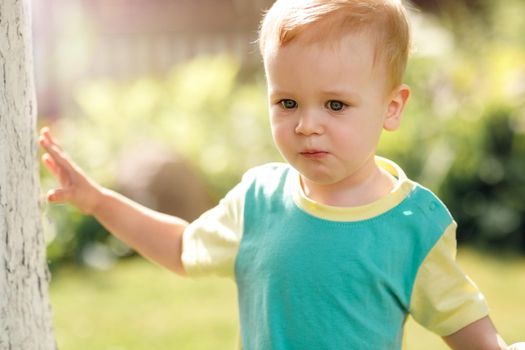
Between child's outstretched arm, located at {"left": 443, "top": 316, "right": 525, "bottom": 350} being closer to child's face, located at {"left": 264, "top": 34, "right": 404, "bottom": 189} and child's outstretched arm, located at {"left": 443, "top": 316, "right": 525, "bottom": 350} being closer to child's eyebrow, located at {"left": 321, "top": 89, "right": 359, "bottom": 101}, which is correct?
child's face, located at {"left": 264, "top": 34, "right": 404, "bottom": 189}

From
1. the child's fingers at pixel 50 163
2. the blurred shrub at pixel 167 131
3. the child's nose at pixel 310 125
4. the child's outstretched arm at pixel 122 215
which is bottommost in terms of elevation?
the blurred shrub at pixel 167 131

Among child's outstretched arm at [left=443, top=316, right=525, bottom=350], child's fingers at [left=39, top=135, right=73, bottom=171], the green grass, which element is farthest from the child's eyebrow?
the green grass

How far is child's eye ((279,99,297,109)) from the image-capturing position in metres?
2.31

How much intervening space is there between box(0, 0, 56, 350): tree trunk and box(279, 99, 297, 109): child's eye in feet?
2.01

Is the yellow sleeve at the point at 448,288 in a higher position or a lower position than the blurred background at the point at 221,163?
higher

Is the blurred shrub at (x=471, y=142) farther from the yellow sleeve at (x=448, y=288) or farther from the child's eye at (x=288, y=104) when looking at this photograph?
the child's eye at (x=288, y=104)

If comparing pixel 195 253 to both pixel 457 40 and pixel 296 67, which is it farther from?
pixel 457 40

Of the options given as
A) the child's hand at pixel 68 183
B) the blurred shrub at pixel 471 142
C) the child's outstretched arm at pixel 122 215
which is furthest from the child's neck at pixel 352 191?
the blurred shrub at pixel 471 142

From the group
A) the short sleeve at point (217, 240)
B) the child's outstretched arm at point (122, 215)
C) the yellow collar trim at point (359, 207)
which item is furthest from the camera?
the child's outstretched arm at point (122, 215)

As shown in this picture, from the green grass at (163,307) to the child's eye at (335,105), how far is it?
2.80 m

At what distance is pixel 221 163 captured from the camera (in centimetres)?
745

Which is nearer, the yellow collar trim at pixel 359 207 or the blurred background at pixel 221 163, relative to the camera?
the yellow collar trim at pixel 359 207

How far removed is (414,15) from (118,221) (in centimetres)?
649

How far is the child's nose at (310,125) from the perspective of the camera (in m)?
2.26
